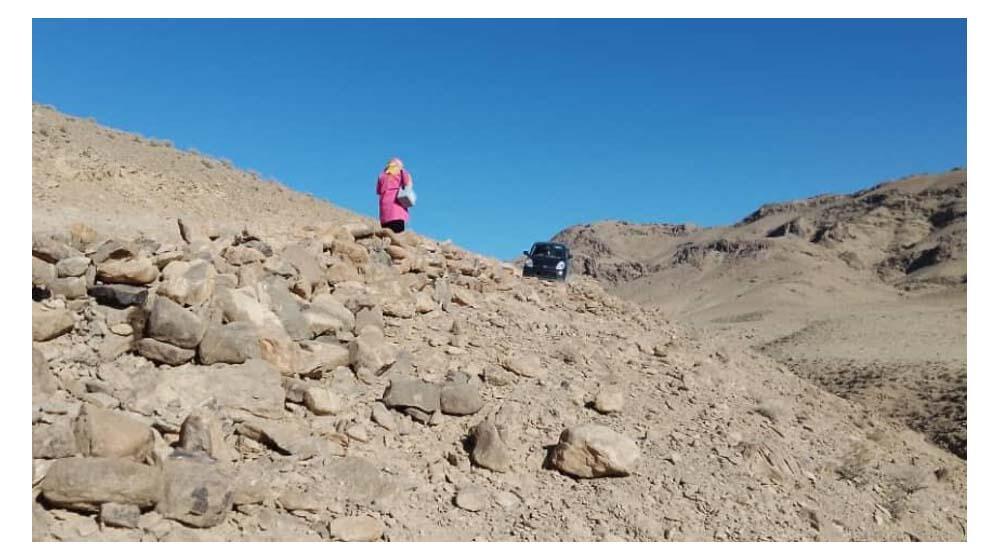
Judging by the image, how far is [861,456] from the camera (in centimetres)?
682

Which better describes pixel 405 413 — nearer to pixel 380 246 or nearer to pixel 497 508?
pixel 497 508

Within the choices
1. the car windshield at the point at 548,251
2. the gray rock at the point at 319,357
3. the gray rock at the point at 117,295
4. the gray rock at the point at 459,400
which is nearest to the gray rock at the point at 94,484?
the gray rock at the point at 319,357

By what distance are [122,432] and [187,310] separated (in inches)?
48.0

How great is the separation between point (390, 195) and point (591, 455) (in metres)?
4.83

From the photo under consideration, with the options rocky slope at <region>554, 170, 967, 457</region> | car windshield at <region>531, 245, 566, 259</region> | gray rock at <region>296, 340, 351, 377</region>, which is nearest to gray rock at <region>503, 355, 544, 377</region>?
gray rock at <region>296, 340, 351, 377</region>

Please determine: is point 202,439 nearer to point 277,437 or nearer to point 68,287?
point 277,437

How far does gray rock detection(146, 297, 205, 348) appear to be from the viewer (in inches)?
187

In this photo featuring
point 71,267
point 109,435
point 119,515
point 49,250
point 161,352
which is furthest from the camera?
point 49,250

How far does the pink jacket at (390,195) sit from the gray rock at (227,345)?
3.96 meters

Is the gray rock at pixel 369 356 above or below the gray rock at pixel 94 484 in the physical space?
above

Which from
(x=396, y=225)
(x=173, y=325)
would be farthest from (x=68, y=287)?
(x=396, y=225)

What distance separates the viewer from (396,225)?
885 cm

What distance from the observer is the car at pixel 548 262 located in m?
11.6

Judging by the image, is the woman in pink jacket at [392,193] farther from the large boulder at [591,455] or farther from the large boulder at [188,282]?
the large boulder at [591,455]
